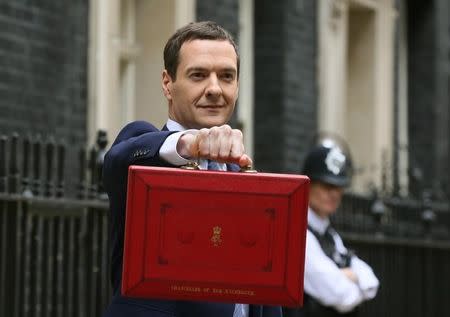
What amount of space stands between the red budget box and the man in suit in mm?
198

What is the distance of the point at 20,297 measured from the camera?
852 cm

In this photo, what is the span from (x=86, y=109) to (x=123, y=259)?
761 centimetres

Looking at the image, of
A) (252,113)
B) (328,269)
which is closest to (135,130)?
(328,269)

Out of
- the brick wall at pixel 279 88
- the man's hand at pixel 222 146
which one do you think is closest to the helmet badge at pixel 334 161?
the brick wall at pixel 279 88

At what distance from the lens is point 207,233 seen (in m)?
4.54

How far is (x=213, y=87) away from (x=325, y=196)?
4852 millimetres

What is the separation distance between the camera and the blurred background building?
882 cm

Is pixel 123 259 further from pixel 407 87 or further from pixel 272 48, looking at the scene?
pixel 407 87

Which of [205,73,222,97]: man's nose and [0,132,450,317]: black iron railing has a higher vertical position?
[205,73,222,97]: man's nose

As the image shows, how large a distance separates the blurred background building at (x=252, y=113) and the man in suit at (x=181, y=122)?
356 cm

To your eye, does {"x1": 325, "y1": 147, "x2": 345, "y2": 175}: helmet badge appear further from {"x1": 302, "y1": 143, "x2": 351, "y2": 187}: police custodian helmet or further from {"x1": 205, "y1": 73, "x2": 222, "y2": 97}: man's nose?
{"x1": 205, "y1": 73, "x2": 222, "y2": 97}: man's nose

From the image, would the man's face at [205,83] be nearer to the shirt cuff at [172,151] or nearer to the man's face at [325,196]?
the shirt cuff at [172,151]

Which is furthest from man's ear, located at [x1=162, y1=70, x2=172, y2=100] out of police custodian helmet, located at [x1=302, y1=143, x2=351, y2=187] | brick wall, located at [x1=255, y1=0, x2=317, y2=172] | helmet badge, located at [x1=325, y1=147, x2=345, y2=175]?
brick wall, located at [x1=255, y1=0, x2=317, y2=172]

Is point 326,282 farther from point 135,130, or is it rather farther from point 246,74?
point 246,74
